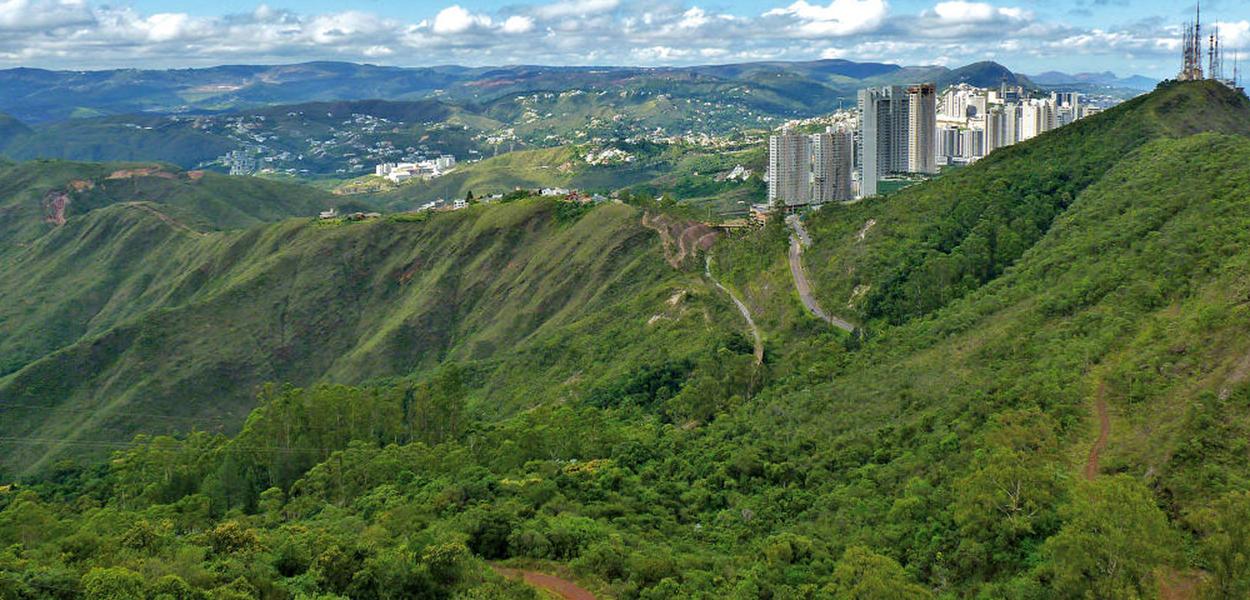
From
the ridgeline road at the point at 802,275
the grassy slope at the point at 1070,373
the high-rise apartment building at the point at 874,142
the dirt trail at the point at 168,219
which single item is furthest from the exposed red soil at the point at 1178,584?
the dirt trail at the point at 168,219

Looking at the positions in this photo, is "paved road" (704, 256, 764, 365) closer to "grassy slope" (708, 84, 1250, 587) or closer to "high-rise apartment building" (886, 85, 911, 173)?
"grassy slope" (708, 84, 1250, 587)

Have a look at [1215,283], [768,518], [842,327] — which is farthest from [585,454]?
[1215,283]

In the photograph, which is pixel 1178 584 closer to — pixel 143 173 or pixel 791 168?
pixel 791 168

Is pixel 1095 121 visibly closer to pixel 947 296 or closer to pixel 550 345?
pixel 947 296

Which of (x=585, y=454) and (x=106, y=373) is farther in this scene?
(x=106, y=373)

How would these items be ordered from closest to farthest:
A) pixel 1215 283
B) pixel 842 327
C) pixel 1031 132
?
pixel 1215 283 → pixel 842 327 → pixel 1031 132

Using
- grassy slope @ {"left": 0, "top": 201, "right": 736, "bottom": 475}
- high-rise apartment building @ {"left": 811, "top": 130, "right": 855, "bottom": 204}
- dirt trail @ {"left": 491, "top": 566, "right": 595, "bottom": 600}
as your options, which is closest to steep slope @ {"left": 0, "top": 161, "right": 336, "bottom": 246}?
grassy slope @ {"left": 0, "top": 201, "right": 736, "bottom": 475}
